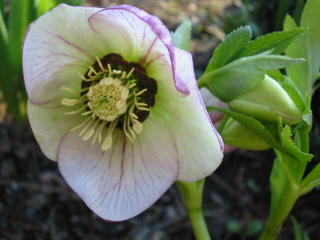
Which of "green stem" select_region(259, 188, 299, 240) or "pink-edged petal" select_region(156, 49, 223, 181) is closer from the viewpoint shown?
"pink-edged petal" select_region(156, 49, 223, 181)

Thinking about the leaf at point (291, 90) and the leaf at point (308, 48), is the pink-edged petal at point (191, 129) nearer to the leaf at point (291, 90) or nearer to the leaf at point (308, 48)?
the leaf at point (291, 90)

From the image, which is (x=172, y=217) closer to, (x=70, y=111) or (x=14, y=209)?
(x=14, y=209)

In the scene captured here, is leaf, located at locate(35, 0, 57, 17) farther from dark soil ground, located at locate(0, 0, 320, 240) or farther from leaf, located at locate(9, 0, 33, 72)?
dark soil ground, located at locate(0, 0, 320, 240)

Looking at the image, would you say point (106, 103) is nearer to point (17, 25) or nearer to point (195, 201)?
point (195, 201)

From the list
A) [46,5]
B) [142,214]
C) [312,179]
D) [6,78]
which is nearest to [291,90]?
[312,179]

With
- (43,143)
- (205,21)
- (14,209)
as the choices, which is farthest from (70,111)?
(205,21)

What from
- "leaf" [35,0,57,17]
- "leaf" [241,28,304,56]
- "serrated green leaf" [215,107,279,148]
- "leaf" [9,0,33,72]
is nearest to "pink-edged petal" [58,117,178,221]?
"serrated green leaf" [215,107,279,148]
